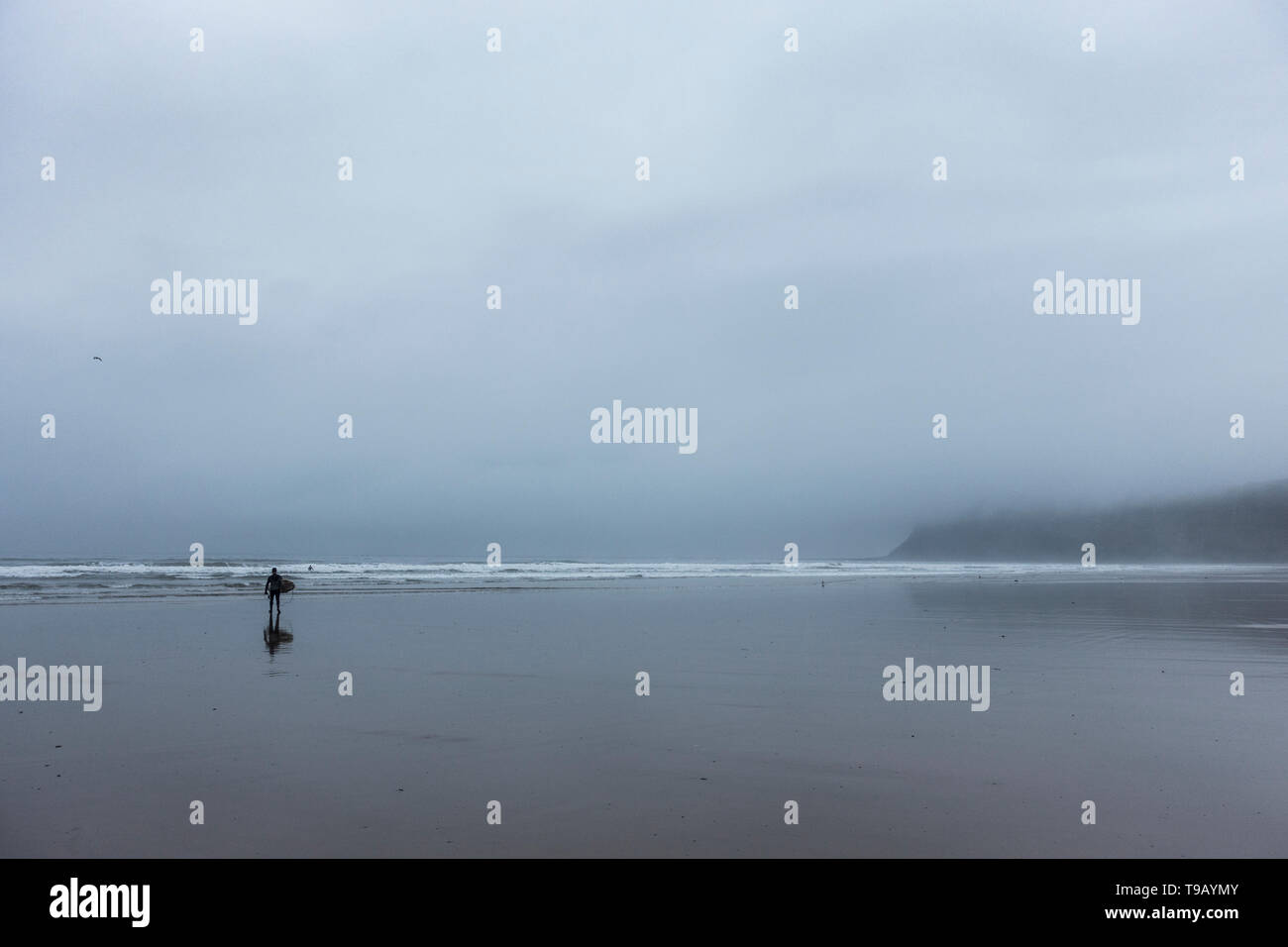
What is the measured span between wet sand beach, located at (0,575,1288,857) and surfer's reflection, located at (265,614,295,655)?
18 cm

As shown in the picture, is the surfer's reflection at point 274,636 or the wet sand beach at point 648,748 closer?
the wet sand beach at point 648,748

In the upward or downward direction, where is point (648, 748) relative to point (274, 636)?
downward

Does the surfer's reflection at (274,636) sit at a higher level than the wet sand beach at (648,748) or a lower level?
higher

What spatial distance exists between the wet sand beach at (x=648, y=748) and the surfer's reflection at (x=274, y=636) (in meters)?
0.18

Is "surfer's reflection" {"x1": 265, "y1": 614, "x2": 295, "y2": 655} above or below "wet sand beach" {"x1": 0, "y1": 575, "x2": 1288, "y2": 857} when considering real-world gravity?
above

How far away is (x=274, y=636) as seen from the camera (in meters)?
19.0

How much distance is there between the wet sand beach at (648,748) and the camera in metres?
6.24

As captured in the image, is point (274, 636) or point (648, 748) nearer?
point (648, 748)

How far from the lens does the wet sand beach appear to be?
246 inches

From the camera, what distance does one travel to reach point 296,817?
664cm

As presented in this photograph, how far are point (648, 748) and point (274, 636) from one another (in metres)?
13.5

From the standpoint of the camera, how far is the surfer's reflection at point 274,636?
1727 centimetres

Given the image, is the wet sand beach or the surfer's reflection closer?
the wet sand beach
